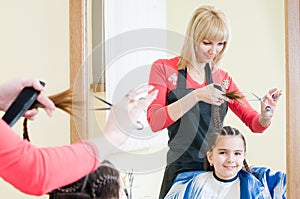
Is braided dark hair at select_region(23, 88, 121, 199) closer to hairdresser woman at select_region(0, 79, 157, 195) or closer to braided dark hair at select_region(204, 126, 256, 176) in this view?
hairdresser woman at select_region(0, 79, 157, 195)

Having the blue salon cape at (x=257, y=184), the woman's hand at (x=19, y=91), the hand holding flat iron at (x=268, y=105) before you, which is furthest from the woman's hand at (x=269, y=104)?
the woman's hand at (x=19, y=91)

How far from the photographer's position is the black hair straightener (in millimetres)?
790

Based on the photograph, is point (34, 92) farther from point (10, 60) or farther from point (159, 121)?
point (10, 60)

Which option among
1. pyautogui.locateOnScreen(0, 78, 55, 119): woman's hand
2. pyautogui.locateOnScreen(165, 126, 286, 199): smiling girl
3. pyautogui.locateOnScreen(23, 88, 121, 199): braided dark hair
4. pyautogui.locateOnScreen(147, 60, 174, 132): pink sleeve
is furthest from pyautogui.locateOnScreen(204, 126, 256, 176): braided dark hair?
pyautogui.locateOnScreen(0, 78, 55, 119): woman's hand

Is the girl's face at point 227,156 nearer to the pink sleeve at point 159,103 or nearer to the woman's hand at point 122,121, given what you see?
the pink sleeve at point 159,103

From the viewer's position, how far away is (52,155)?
77cm

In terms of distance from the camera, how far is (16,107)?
2.60 feet

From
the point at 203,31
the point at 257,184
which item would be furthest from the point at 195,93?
the point at 257,184

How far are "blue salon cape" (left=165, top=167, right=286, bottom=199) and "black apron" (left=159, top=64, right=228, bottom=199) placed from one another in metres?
0.03

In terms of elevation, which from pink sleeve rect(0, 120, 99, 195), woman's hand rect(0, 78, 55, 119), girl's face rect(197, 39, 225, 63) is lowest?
pink sleeve rect(0, 120, 99, 195)

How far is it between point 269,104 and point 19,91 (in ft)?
1.97

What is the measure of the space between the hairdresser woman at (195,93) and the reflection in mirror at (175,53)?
0.02 metres

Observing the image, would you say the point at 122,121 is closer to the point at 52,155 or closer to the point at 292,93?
the point at 52,155

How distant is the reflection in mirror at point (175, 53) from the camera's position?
47.4 inches
